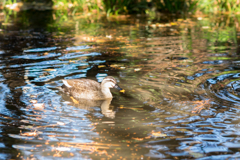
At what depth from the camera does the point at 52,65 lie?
8.32 metres

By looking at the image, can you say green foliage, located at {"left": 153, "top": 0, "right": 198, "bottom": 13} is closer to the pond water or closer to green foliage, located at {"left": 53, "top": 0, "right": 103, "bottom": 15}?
green foliage, located at {"left": 53, "top": 0, "right": 103, "bottom": 15}

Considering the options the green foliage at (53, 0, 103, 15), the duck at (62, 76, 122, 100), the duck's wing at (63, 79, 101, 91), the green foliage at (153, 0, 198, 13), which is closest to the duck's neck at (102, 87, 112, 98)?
the duck at (62, 76, 122, 100)

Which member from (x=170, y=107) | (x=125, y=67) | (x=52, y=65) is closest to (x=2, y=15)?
(x=52, y=65)

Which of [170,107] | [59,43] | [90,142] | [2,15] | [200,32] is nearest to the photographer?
[90,142]

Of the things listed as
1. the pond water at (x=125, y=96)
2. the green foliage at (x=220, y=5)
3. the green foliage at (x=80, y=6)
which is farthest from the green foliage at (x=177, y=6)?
the pond water at (x=125, y=96)

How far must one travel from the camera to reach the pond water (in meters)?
4.53

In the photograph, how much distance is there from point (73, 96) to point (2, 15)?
37.1 feet

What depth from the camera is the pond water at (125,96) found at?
14.9ft

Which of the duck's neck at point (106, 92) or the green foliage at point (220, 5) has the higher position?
the green foliage at point (220, 5)

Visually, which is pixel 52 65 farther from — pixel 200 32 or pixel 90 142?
pixel 200 32

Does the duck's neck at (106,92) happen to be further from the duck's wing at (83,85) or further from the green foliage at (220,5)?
the green foliage at (220,5)

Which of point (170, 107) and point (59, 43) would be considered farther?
point (59, 43)

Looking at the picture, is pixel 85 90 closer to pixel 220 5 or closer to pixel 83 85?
pixel 83 85

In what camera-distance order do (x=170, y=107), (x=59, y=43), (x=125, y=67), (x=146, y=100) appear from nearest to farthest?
(x=170, y=107) → (x=146, y=100) → (x=125, y=67) → (x=59, y=43)
